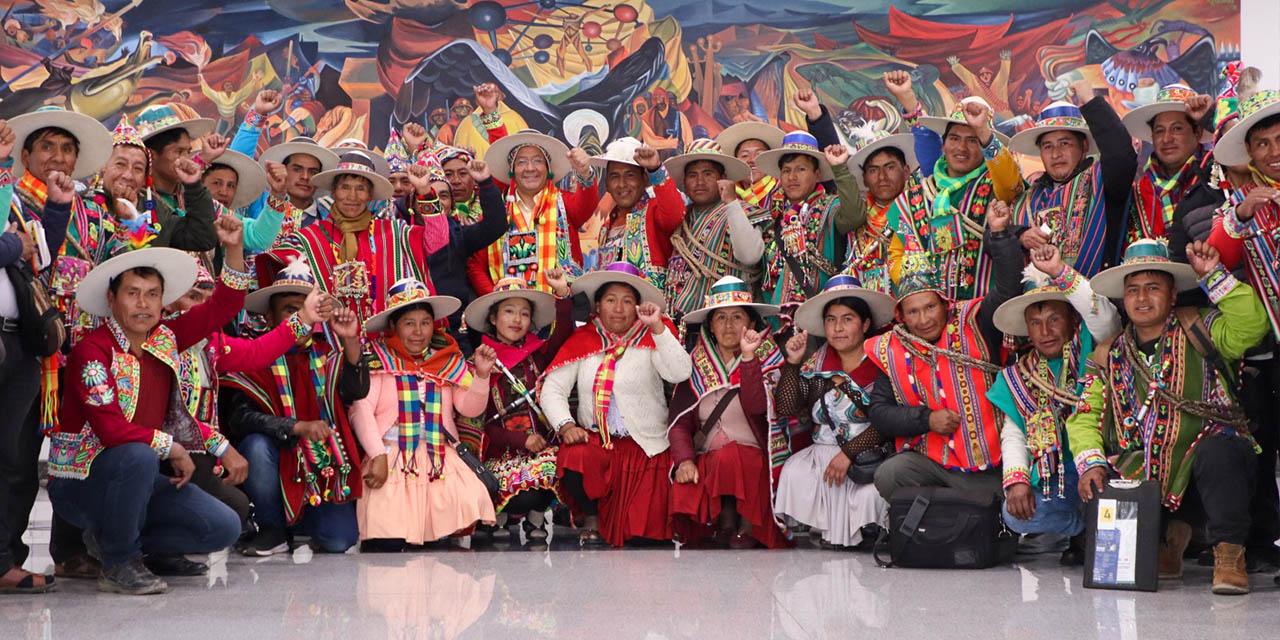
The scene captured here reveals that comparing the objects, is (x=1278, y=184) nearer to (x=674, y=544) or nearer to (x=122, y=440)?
(x=674, y=544)

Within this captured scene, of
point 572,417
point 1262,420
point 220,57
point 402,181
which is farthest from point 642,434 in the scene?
point 220,57

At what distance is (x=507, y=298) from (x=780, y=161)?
1539mm

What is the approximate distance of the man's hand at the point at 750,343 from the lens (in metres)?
5.91

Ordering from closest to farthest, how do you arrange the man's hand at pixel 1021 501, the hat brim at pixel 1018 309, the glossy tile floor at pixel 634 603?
the glossy tile floor at pixel 634 603 < the man's hand at pixel 1021 501 < the hat brim at pixel 1018 309

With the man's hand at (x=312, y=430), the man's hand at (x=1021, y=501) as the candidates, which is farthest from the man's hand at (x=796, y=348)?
the man's hand at (x=312, y=430)

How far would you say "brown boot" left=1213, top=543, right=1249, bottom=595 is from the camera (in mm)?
4516

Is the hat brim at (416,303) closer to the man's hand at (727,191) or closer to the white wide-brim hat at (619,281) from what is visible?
the white wide-brim hat at (619,281)

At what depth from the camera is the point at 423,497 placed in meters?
5.99

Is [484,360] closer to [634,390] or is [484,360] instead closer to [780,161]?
[634,390]

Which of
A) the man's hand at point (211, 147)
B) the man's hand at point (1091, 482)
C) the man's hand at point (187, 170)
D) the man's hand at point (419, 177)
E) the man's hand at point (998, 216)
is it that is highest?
the man's hand at point (211, 147)

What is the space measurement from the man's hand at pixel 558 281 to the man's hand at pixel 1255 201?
3018 mm

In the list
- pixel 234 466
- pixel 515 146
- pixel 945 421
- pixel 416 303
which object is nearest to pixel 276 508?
pixel 234 466

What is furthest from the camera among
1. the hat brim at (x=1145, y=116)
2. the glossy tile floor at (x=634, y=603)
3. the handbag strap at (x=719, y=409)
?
the handbag strap at (x=719, y=409)

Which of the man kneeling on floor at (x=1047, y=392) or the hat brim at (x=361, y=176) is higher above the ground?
the hat brim at (x=361, y=176)
